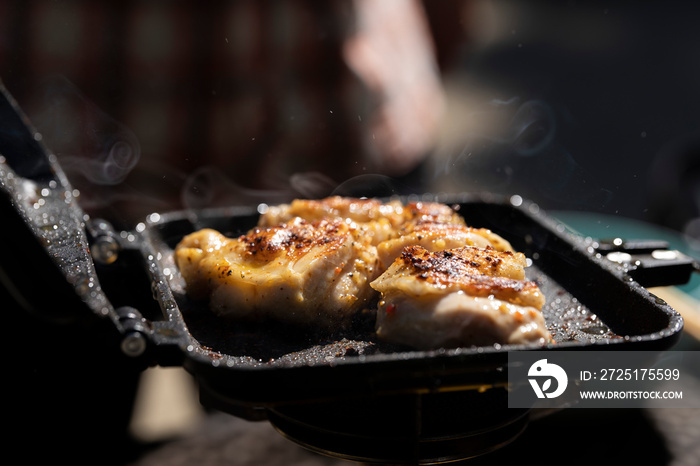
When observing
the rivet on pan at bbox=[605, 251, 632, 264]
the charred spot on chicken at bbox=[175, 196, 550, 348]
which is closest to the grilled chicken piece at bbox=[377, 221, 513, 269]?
the charred spot on chicken at bbox=[175, 196, 550, 348]

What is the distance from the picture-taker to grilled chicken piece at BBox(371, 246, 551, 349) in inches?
74.1

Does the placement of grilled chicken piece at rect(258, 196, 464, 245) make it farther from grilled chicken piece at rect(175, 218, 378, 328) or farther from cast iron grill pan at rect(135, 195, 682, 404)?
cast iron grill pan at rect(135, 195, 682, 404)

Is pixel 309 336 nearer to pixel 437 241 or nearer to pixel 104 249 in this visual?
pixel 437 241

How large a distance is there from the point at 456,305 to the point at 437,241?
54 cm

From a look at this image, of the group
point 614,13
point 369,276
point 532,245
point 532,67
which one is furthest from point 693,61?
point 369,276

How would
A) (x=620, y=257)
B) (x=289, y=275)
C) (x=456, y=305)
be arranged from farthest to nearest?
1. (x=620, y=257)
2. (x=289, y=275)
3. (x=456, y=305)

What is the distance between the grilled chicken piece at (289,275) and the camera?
2.20m

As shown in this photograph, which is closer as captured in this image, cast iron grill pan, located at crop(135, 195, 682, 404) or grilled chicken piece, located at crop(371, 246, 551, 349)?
cast iron grill pan, located at crop(135, 195, 682, 404)

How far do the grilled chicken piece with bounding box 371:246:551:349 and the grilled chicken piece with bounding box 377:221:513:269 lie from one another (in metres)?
0.24

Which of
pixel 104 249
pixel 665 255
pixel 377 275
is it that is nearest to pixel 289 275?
pixel 377 275

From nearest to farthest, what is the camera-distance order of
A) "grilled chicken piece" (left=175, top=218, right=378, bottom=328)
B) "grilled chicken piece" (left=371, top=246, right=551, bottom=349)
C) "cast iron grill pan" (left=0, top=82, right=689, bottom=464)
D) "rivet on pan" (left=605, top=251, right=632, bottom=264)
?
1. "cast iron grill pan" (left=0, top=82, right=689, bottom=464)
2. "grilled chicken piece" (left=371, top=246, right=551, bottom=349)
3. "grilled chicken piece" (left=175, top=218, right=378, bottom=328)
4. "rivet on pan" (left=605, top=251, right=632, bottom=264)

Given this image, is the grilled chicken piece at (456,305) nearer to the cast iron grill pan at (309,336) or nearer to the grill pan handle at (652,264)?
the cast iron grill pan at (309,336)

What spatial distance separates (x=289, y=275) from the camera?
2.18m

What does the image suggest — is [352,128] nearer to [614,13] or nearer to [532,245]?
[532,245]
